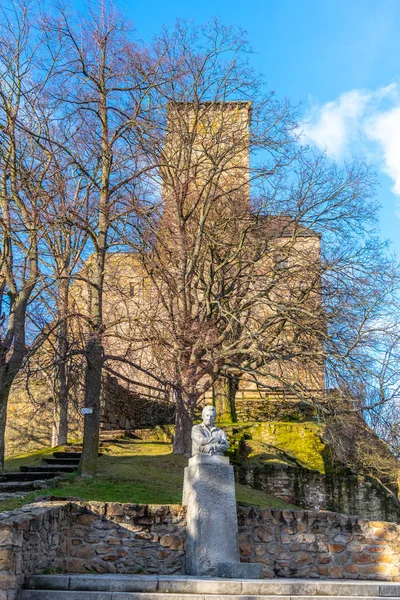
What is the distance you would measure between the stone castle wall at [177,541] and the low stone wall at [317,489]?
23.9 feet

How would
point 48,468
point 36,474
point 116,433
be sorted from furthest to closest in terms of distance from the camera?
point 116,433, point 48,468, point 36,474

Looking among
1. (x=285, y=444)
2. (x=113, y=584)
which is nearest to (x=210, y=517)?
(x=113, y=584)

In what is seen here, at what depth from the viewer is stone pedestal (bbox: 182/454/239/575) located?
9.58m

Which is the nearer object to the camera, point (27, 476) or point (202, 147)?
point (27, 476)

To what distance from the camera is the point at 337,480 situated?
1969 centimetres

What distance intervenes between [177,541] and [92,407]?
16.0 feet

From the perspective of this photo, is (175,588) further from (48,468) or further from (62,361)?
(48,468)

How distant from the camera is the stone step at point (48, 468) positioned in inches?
624

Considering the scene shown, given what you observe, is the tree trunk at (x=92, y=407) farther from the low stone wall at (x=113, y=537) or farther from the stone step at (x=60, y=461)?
the low stone wall at (x=113, y=537)

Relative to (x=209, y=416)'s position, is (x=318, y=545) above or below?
below

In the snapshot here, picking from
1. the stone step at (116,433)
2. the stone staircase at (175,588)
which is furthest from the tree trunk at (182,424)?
the stone staircase at (175,588)

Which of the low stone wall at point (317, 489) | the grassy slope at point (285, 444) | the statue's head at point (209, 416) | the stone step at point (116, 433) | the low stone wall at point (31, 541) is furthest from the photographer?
the stone step at point (116, 433)

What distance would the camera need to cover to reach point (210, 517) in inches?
386

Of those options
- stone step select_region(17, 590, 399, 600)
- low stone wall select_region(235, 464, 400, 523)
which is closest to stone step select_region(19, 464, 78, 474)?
low stone wall select_region(235, 464, 400, 523)
